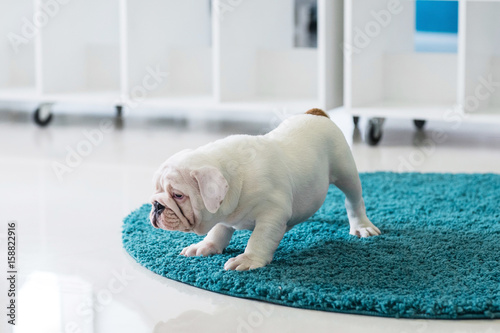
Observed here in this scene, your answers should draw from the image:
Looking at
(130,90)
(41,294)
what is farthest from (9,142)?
(41,294)

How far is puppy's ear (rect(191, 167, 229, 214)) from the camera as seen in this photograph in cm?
126

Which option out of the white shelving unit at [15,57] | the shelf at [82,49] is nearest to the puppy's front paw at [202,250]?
the shelf at [82,49]

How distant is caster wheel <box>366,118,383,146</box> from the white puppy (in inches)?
43.8

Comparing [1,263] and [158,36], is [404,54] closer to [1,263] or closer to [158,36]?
[158,36]

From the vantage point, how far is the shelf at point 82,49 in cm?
298

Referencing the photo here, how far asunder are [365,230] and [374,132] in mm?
1091

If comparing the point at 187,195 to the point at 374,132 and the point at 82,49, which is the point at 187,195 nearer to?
the point at 374,132

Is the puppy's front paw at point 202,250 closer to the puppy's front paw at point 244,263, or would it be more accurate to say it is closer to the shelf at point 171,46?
the puppy's front paw at point 244,263

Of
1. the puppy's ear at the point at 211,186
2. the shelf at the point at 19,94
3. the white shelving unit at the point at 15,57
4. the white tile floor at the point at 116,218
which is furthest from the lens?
the white shelving unit at the point at 15,57

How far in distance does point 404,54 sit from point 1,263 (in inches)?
68.3

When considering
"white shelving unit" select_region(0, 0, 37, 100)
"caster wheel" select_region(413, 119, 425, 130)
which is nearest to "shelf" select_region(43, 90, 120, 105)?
"white shelving unit" select_region(0, 0, 37, 100)

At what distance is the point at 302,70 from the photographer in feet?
9.70

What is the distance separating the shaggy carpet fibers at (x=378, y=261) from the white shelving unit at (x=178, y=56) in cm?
94

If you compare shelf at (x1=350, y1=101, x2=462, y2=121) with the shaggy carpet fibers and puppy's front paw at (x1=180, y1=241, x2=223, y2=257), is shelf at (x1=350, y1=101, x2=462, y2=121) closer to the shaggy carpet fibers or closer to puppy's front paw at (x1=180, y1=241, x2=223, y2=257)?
the shaggy carpet fibers
